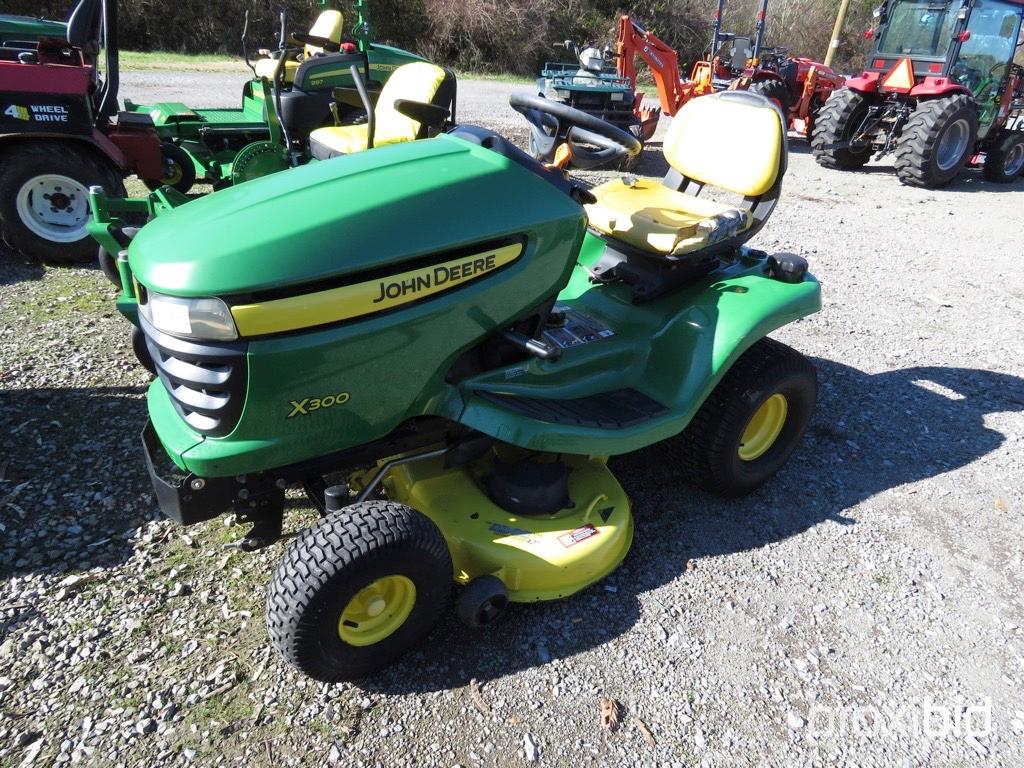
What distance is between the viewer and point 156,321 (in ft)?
5.82

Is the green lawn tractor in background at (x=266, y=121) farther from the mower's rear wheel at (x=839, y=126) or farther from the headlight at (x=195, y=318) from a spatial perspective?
the mower's rear wheel at (x=839, y=126)

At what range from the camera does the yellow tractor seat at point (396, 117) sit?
4812 mm

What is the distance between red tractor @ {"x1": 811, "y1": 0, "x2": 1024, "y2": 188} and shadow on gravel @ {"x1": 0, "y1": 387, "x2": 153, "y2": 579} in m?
8.50

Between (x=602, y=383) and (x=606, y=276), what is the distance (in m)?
0.55

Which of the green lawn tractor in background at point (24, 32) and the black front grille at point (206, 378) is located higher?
the green lawn tractor in background at point (24, 32)

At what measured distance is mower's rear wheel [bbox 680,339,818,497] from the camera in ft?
9.06

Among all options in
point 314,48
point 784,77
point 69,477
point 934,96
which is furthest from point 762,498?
point 784,77

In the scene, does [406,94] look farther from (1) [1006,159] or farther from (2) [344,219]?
(1) [1006,159]

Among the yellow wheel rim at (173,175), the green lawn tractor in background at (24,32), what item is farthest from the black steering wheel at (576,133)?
the green lawn tractor in background at (24,32)

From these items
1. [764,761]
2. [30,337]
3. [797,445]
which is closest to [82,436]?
[30,337]

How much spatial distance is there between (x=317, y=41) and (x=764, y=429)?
16.7 feet

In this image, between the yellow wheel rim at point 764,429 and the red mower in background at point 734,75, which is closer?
the yellow wheel rim at point 764,429

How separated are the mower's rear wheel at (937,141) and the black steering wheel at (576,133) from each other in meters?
7.23

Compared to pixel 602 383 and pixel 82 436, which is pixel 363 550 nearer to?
pixel 602 383
